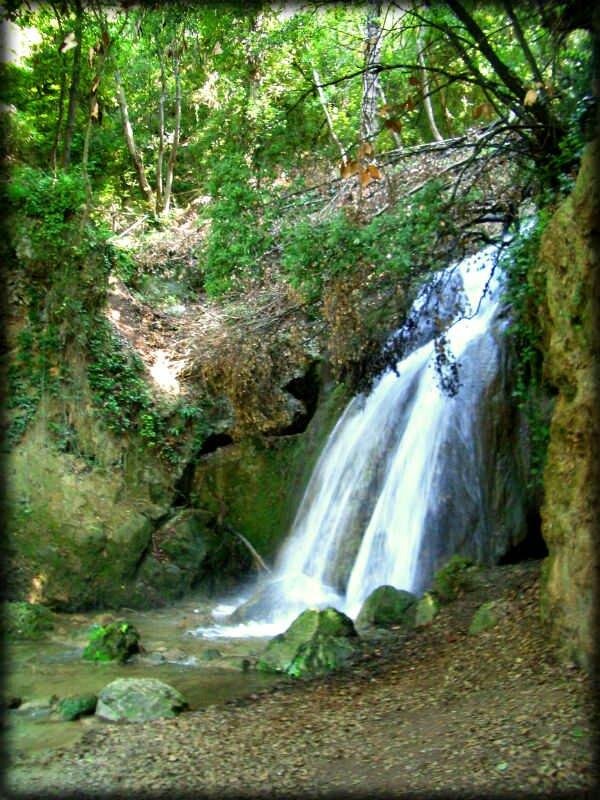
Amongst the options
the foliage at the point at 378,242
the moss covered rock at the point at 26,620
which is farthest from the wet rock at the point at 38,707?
the foliage at the point at 378,242

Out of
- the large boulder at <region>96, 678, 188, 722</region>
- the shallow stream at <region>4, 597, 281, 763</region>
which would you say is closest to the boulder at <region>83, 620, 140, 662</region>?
the shallow stream at <region>4, 597, 281, 763</region>

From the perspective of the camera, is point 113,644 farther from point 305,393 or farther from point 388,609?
point 305,393

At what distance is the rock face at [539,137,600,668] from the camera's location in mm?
5789

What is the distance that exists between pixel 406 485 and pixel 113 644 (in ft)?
14.1

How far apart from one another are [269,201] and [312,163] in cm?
98

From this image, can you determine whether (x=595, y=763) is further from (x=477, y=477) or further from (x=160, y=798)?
(x=477, y=477)

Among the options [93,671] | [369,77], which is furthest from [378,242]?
[93,671]

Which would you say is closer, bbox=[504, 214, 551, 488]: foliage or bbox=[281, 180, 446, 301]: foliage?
bbox=[504, 214, 551, 488]: foliage

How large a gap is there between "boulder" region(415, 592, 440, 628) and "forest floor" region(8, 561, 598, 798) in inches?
38.1

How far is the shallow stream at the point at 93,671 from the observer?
6.75 meters

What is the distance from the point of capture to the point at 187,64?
59.1ft

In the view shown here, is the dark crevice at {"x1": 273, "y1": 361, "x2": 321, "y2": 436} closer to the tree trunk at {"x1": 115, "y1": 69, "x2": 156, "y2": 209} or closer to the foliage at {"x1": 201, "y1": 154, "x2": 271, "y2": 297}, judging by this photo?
the foliage at {"x1": 201, "y1": 154, "x2": 271, "y2": 297}

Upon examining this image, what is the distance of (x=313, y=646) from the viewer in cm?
805

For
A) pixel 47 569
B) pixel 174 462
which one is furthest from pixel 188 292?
pixel 47 569
